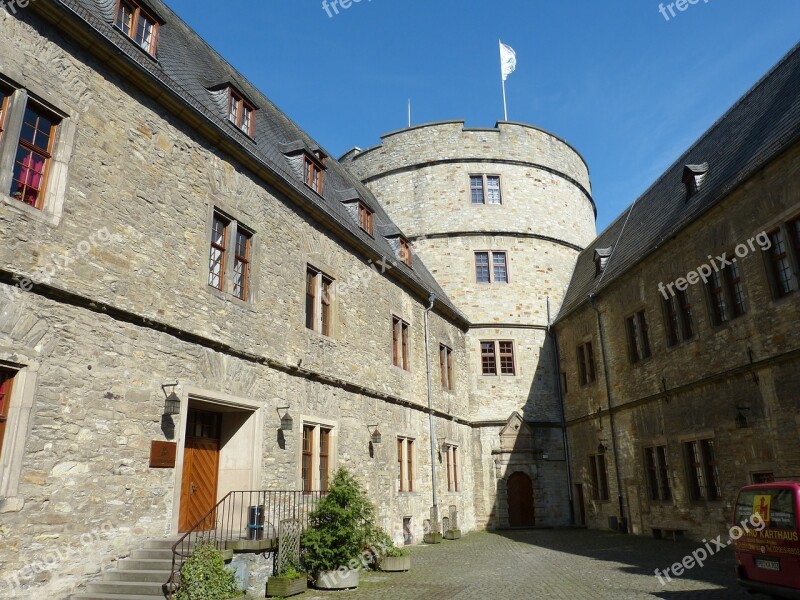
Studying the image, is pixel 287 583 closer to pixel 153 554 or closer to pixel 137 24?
pixel 153 554

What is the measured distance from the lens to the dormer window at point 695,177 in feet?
55.2

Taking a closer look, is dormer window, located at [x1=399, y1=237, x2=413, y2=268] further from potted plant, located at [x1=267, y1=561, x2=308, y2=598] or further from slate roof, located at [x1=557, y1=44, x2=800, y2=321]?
potted plant, located at [x1=267, y1=561, x2=308, y2=598]

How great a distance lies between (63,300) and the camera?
8391mm

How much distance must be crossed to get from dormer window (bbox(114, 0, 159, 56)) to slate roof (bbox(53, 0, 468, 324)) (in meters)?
0.16

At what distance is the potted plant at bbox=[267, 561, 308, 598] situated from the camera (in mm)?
9680

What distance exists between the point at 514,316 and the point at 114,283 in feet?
59.1

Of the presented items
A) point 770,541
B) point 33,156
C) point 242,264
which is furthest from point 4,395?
point 770,541

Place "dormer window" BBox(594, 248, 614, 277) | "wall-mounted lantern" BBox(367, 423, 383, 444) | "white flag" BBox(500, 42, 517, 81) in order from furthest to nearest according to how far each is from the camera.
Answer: "white flag" BBox(500, 42, 517, 81), "dormer window" BBox(594, 248, 614, 277), "wall-mounted lantern" BBox(367, 423, 383, 444)

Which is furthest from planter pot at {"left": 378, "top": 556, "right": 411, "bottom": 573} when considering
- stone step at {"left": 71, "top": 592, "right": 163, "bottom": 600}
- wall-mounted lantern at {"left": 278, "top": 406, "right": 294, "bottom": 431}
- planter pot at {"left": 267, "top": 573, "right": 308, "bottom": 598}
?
stone step at {"left": 71, "top": 592, "right": 163, "bottom": 600}

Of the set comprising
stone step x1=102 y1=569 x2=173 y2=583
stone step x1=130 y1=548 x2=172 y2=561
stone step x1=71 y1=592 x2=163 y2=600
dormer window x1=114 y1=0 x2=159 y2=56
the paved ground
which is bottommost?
the paved ground

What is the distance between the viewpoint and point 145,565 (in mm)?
8641

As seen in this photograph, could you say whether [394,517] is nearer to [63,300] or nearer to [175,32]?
[63,300]

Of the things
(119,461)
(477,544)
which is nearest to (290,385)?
(119,461)
